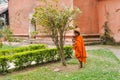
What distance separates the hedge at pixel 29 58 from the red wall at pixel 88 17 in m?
6.14

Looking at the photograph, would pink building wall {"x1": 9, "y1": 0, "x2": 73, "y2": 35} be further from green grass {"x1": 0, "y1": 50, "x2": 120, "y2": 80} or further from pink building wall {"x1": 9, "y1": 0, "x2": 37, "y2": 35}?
green grass {"x1": 0, "y1": 50, "x2": 120, "y2": 80}

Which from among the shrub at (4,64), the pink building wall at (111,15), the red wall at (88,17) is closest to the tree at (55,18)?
the shrub at (4,64)

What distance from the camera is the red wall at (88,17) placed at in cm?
1781

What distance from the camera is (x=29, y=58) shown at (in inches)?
414

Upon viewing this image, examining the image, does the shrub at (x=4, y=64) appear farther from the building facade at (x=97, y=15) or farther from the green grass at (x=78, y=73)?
the building facade at (x=97, y=15)

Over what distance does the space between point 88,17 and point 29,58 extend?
837 centimetres

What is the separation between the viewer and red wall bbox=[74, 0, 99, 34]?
58.4ft

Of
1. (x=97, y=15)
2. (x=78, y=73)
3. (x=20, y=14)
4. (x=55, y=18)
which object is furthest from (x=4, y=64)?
(x=20, y=14)

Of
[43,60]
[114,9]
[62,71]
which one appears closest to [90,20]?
[114,9]

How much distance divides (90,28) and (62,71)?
8.98 m

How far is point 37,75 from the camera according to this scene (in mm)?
9070

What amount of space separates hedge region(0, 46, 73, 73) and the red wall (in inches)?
242

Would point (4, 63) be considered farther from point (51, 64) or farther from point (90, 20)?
point (90, 20)

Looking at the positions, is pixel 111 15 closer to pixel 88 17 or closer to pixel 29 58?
pixel 88 17
